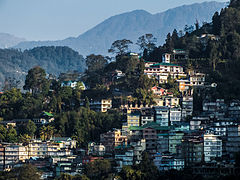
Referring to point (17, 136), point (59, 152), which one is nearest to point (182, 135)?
point (59, 152)

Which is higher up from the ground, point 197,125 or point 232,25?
point 232,25

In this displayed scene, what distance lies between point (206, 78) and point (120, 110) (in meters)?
9.09

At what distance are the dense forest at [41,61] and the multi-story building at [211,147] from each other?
11461 centimetres

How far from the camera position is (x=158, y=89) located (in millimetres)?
59969

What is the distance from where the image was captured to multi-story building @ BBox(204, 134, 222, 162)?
155 feet

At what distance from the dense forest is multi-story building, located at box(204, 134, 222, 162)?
114612 mm

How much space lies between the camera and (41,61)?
570 ft

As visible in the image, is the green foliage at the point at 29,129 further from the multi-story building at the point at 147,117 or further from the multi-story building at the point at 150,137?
the multi-story building at the point at 150,137

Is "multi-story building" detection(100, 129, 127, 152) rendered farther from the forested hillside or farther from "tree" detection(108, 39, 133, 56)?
"tree" detection(108, 39, 133, 56)

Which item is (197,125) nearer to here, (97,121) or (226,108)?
(226,108)

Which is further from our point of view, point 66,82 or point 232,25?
point 66,82

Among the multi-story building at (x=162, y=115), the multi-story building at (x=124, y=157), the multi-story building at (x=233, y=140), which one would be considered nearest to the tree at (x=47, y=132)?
the multi-story building at (x=124, y=157)

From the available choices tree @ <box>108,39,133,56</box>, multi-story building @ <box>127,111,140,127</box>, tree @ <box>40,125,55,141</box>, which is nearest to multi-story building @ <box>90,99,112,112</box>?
multi-story building @ <box>127,111,140,127</box>

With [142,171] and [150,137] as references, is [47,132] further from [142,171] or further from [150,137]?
[142,171]
